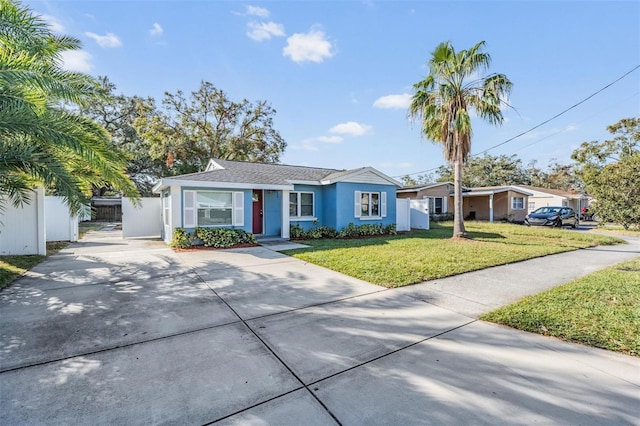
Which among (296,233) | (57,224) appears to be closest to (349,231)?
(296,233)

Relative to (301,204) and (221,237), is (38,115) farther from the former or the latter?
(301,204)

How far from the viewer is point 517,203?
989 inches

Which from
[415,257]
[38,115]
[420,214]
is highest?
[38,115]

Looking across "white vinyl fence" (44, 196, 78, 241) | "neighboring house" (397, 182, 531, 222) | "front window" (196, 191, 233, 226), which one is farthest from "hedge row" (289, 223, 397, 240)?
"white vinyl fence" (44, 196, 78, 241)

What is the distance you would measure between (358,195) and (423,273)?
8.18 meters

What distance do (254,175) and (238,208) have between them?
7.20 feet

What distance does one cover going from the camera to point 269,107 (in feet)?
86.6

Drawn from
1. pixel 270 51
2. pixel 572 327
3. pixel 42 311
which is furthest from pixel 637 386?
pixel 270 51

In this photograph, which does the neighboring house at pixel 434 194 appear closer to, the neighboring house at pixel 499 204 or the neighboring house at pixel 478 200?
the neighboring house at pixel 478 200

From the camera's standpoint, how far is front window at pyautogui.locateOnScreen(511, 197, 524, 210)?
24703mm

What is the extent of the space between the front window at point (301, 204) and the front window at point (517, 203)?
20753mm

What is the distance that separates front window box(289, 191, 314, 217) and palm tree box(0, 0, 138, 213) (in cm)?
817

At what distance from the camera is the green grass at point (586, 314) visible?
3.47 meters

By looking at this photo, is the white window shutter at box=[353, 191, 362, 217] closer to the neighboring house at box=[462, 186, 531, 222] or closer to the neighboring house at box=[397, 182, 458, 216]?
the neighboring house at box=[397, 182, 458, 216]
